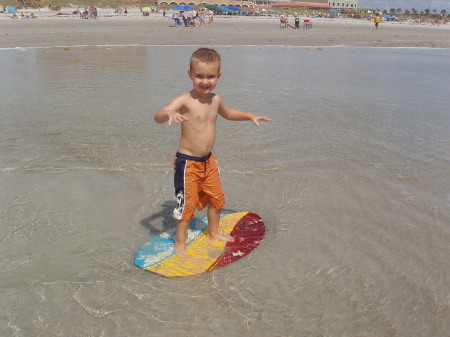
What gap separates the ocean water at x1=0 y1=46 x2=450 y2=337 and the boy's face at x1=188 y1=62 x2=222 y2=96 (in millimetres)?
1270

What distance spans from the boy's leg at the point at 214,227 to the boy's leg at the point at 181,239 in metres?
0.26

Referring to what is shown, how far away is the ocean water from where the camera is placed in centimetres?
248

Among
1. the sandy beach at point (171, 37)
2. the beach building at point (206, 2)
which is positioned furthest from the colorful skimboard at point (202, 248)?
the beach building at point (206, 2)

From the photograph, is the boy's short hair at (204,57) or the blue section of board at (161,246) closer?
the boy's short hair at (204,57)

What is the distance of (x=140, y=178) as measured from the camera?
14.5 feet

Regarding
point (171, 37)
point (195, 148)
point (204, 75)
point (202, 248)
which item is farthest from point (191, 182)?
point (171, 37)

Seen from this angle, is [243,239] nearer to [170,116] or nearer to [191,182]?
[191,182]

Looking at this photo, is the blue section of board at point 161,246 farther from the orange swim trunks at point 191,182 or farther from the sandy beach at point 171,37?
the sandy beach at point 171,37

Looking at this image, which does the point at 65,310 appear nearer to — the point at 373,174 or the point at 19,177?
the point at 19,177

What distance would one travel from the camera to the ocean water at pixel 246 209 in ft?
8.13

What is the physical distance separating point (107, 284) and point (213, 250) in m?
0.85

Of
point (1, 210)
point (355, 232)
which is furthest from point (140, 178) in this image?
point (355, 232)

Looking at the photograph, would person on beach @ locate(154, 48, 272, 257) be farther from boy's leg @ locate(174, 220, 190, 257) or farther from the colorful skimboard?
the colorful skimboard

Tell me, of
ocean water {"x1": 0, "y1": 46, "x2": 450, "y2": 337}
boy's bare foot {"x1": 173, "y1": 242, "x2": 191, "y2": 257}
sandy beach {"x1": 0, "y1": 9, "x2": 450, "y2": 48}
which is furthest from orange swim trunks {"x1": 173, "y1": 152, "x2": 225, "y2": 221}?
sandy beach {"x1": 0, "y1": 9, "x2": 450, "y2": 48}
